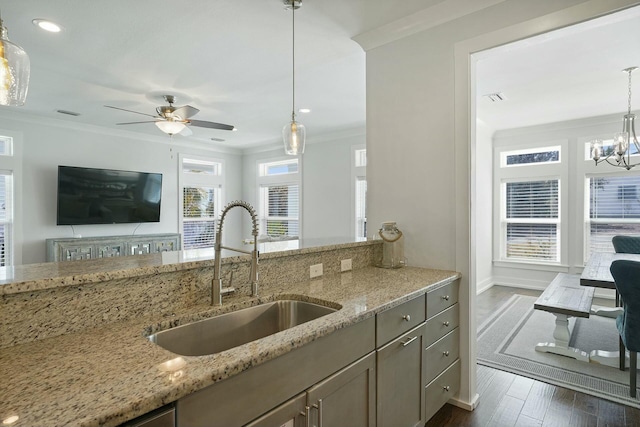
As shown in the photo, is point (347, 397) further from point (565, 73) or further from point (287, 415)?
point (565, 73)

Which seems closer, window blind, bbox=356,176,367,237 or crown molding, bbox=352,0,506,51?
crown molding, bbox=352,0,506,51

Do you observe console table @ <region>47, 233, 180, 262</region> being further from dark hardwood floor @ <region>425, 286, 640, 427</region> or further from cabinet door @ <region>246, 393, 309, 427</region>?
dark hardwood floor @ <region>425, 286, 640, 427</region>

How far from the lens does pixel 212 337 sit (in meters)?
1.46

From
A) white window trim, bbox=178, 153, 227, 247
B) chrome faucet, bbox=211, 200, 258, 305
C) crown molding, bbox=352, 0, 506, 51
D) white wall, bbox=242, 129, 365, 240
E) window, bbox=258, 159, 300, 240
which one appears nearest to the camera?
chrome faucet, bbox=211, 200, 258, 305

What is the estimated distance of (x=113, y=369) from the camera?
0.93 m

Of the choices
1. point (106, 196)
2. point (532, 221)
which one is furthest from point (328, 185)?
point (106, 196)

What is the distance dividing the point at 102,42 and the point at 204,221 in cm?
474

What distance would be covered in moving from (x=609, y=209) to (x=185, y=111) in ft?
19.8

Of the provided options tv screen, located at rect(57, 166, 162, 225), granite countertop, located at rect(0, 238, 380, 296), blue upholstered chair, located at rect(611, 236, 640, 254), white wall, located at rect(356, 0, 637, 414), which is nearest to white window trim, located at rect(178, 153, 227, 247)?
tv screen, located at rect(57, 166, 162, 225)

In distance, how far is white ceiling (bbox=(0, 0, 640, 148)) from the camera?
2479 mm

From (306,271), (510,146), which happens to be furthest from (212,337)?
(510,146)

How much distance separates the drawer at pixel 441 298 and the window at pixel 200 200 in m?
5.50

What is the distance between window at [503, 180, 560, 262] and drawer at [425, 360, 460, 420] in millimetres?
4309

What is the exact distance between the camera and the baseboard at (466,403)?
2.32m
